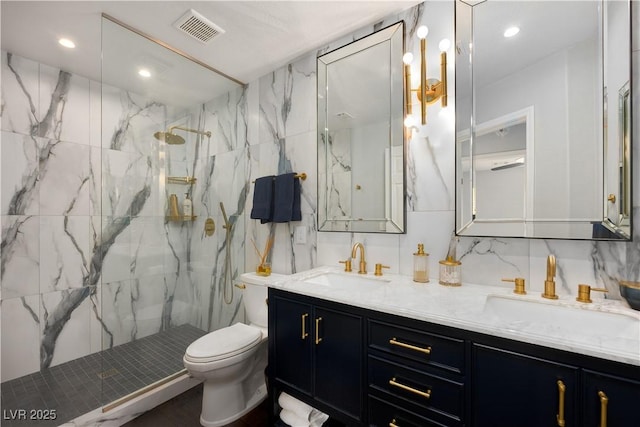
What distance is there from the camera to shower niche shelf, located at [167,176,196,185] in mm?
2016

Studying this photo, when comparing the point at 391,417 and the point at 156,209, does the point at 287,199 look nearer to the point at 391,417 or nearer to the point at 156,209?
the point at 156,209

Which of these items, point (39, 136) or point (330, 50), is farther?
point (39, 136)

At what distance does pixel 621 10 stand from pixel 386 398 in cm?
180

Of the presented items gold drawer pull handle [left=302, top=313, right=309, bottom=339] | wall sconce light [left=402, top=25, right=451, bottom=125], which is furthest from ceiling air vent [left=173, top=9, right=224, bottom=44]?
gold drawer pull handle [left=302, top=313, right=309, bottom=339]

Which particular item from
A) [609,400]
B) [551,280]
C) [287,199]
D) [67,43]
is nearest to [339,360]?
[609,400]

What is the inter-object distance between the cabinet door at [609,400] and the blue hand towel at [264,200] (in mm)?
1774

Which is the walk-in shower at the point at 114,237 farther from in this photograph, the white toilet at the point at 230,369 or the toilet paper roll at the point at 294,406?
the toilet paper roll at the point at 294,406

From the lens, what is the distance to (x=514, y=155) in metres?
1.24

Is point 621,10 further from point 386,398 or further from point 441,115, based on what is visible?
point 386,398

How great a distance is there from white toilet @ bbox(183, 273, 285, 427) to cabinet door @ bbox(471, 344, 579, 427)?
3.74 ft

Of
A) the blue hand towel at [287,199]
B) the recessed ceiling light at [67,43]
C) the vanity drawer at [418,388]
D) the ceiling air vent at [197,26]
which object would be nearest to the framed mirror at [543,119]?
the vanity drawer at [418,388]

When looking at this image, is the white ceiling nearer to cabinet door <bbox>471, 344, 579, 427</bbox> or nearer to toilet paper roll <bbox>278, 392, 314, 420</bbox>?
cabinet door <bbox>471, 344, 579, 427</bbox>

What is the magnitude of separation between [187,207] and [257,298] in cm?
92

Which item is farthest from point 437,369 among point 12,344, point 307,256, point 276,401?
point 12,344
